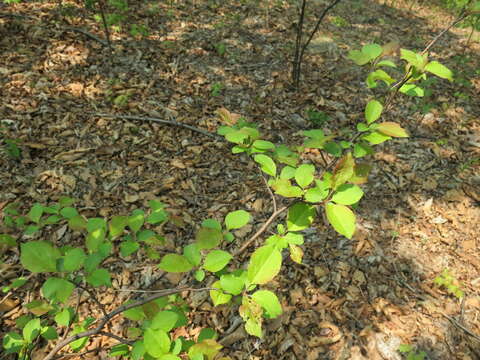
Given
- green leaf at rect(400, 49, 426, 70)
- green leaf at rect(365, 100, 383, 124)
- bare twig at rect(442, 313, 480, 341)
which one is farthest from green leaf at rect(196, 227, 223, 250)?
bare twig at rect(442, 313, 480, 341)

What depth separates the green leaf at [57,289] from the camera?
892 millimetres

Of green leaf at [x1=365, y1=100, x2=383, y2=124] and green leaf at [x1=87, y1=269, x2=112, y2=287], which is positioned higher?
green leaf at [x1=365, y1=100, x2=383, y2=124]

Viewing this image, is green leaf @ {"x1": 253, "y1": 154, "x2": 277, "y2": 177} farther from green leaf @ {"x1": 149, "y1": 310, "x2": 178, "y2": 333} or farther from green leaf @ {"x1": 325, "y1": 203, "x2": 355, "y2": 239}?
green leaf @ {"x1": 149, "y1": 310, "x2": 178, "y2": 333}

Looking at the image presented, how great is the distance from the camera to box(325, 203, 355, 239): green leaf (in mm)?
879

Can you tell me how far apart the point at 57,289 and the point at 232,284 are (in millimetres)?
515

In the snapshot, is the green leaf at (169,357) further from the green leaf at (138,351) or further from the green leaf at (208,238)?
the green leaf at (208,238)

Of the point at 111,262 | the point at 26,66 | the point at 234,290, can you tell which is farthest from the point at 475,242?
the point at 26,66

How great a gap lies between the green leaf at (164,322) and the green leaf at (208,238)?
234 mm

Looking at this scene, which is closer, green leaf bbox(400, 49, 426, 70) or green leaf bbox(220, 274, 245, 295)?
green leaf bbox(220, 274, 245, 295)

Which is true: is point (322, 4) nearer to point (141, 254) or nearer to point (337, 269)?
point (337, 269)

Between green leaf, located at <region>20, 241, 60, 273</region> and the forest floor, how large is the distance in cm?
69

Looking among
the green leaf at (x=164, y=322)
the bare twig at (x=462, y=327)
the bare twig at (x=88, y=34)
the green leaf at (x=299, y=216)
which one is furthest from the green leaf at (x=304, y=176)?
the bare twig at (x=88, y=34)

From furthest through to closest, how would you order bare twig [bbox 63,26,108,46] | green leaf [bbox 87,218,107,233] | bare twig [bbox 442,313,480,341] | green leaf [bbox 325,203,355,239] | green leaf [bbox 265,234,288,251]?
bare twig [bbox 63,26,108,46] < bare twig [bbox 442,313,480,341] < green leaf [bbox 87,218,107,233] < green leaf [bbox 265,234,288,251] < green leaf [bbox 325,203,355,239]

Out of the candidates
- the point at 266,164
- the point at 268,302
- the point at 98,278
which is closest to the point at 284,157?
the point at 266,164
